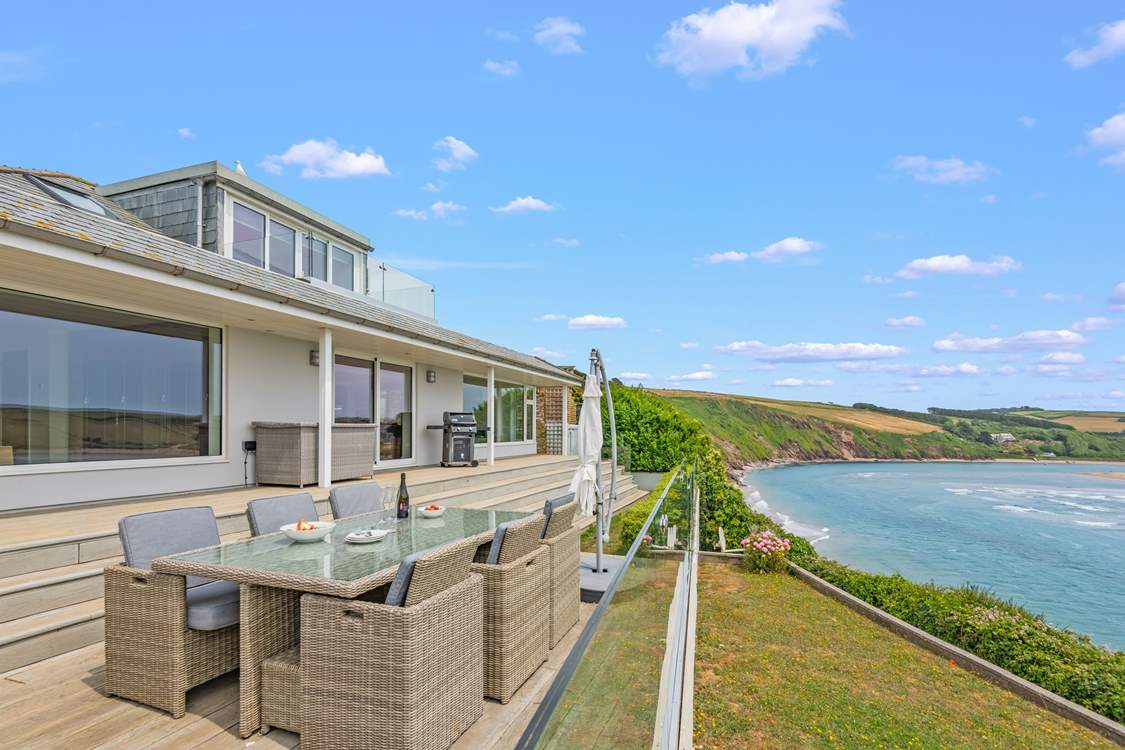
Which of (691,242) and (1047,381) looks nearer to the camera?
(691,242)

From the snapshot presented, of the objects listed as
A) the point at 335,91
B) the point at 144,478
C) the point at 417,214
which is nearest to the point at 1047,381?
the point at 417,214

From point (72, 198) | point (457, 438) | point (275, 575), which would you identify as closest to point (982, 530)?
point (457, 438)

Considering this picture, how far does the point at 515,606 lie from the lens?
3.32 metres

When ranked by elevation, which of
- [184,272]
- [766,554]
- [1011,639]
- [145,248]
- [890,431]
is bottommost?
[1011,639]

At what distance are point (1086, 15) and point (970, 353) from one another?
39.9 metres

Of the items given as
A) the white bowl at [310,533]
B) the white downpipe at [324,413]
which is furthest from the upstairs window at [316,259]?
the white bowl at [310,533]

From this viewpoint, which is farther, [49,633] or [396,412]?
[396,412]

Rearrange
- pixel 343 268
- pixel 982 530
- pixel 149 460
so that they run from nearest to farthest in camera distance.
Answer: pixel 149 460 < pixel 343 268 < pixel 982 530

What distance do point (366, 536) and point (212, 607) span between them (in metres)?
0.84

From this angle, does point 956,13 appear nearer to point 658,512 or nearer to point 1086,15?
point 1086,15

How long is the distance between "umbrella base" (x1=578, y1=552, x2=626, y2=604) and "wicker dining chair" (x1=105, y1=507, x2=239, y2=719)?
2528mm

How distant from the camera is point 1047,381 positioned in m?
57.1

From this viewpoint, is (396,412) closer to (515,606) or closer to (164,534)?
(164,534)

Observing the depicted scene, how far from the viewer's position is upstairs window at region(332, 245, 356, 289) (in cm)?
1274
